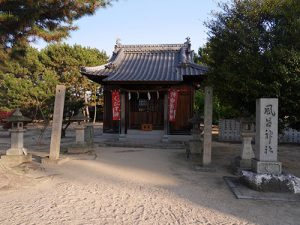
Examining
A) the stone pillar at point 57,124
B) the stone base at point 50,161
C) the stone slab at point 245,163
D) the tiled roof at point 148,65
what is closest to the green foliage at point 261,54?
the stone slab at point 245,163

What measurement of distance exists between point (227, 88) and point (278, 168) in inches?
120

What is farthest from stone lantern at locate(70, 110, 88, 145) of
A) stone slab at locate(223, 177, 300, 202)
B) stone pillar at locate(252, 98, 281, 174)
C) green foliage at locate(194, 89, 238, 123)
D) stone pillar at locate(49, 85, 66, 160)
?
green foliage at locate(194, 89, 238, 123)

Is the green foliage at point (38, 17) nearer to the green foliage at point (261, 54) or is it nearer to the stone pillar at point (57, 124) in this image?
the stone pillar at point (57, 124)

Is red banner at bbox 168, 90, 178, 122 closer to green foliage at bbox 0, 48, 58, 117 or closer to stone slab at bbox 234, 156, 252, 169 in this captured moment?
stone slab at bbox 234, 156, 252, 169

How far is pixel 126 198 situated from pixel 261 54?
557 centimetres

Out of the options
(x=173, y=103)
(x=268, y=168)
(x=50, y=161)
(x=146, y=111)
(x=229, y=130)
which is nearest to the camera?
(x=268, y=168)

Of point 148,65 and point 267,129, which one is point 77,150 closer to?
point 267,129

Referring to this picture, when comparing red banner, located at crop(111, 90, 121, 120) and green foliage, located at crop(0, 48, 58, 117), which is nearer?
red banner, located at crop(111, 90, 121, 120)

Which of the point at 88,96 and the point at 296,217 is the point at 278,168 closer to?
the point at 296,217

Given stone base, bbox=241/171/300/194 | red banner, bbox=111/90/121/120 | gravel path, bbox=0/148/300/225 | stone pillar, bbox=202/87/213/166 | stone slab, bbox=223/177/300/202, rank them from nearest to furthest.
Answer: gravel path, bbox=0/148/300/225 < stone slab, bbox=223/177/300/202 < stone base, bbox=241/171/300/194 < stone pillar, bbox=202/87/213/166 < red banner, bbox=111/90/121/120

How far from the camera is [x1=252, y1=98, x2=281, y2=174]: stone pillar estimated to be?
7.93 meters

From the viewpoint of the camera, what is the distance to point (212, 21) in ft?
35.8

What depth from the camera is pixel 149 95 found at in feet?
59.1

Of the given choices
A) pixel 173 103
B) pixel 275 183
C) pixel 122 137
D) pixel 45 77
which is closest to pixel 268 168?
pixel 275 183
